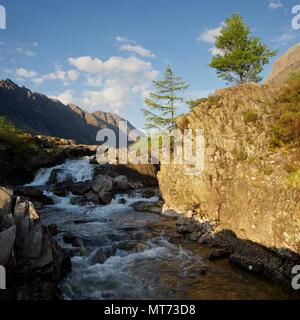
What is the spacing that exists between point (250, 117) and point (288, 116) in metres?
2.53

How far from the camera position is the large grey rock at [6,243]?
32.3 feet

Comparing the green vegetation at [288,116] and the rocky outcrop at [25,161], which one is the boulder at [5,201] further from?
the rocky outcrop at [25,161]

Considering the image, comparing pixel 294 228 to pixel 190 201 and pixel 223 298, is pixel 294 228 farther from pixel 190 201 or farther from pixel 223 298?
pixel 190 201

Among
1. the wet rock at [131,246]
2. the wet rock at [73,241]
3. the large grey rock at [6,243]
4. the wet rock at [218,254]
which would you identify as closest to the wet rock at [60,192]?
the wet rock at [73,241]

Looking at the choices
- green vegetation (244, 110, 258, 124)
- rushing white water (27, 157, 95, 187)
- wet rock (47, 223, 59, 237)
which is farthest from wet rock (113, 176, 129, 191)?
green vegetation (244, 110, 258, 124)

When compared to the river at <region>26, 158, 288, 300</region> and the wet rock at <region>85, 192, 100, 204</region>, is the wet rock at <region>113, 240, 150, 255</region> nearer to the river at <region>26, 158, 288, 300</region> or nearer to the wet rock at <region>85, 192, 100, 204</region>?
the river at <region>26, 158, 288, 300</region>

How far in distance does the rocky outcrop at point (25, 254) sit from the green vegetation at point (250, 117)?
42.8 feet

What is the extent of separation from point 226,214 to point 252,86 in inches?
360

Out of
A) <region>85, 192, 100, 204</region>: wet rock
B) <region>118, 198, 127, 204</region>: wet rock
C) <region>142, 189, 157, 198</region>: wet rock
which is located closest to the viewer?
<region>118, 198, 127, 204</region>: wet rock

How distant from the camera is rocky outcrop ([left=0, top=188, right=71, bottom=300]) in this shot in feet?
33.6

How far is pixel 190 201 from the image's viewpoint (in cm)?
2320

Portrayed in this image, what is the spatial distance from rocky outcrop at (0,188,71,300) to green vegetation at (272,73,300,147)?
1294 cm

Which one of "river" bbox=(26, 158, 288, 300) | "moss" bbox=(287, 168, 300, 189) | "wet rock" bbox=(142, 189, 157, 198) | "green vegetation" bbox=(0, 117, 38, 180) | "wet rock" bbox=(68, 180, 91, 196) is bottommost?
"river" bbox=(26, 158, 288, 300)

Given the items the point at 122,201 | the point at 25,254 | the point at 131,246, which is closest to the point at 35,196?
the point at 122,201
